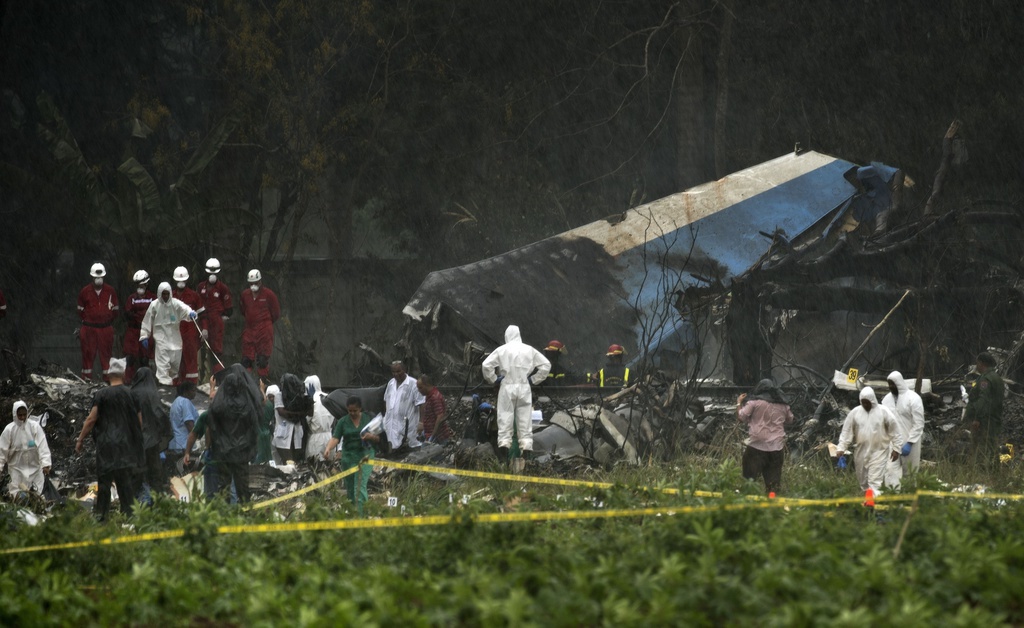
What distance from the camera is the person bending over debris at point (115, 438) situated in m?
10.3

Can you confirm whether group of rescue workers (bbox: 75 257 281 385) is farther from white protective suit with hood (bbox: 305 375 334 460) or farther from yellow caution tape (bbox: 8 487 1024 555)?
yellow caution tape (bbox: 8 487 1024 555)

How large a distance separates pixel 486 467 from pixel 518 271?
18.4ft

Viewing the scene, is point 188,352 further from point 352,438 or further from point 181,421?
point 352,438

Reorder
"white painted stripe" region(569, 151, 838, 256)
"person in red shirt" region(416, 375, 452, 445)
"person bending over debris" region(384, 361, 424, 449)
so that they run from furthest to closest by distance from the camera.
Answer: "white painted stripe" region(569, 151, 838, 256) → "person in red shirt" region(416, 375, 452, 445) → "person bending over debris" region(384, 361, 424, 449)

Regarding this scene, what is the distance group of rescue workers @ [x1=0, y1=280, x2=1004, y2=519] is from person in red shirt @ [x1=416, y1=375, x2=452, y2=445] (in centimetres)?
2

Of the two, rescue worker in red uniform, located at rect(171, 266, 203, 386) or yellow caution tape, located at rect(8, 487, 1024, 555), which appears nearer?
yellow caution tape, located at rect(8, 487, 1024, 555)

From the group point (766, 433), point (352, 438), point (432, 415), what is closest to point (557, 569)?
point (766, 433)

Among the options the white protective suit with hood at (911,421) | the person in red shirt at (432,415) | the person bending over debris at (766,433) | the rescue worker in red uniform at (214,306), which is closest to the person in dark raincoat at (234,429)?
the person in red shirt at (432,415)

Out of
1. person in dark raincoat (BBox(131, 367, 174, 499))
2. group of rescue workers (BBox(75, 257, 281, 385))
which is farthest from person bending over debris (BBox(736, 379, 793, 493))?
group of rescue workers (BBox(75, 257, 281, 385))

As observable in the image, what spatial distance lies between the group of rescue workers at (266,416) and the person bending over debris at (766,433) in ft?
0.04

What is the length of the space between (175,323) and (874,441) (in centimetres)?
972

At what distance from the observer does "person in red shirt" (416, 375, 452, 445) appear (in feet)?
46.3

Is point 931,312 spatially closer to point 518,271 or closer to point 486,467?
point 518,271

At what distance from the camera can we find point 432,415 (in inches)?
565
